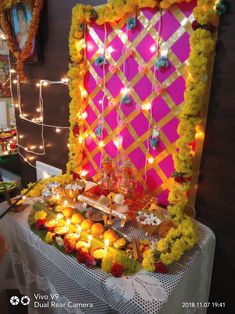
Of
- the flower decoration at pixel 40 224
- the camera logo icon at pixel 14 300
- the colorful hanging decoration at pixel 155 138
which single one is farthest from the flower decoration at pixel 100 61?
the camera logo icon at pixel 14 300

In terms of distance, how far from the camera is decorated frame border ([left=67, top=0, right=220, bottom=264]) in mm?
1374

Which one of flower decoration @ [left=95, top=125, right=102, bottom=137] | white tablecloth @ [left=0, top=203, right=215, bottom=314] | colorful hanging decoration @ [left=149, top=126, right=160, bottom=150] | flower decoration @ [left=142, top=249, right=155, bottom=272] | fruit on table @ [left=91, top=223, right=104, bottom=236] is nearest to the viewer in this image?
white tablecloth @ [left=0, top=203, right=215, bottom=314]

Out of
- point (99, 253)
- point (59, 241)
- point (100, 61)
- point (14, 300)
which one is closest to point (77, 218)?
point (59, 241)

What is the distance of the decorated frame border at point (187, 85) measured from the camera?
1.37 meters

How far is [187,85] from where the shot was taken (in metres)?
1.49

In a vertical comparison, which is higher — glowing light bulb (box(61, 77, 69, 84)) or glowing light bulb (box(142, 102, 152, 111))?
glowing light bulb (box(61, 77, 69, 84))

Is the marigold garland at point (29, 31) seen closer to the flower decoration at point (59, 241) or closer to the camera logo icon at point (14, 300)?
the flower decoration at point (59, 241)

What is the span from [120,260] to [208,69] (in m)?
1.28

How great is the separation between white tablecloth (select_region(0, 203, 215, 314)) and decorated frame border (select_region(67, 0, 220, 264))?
130 mm

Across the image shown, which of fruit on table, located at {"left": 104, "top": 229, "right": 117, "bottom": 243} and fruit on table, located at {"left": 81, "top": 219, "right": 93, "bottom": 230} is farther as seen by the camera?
fruit on table, located at {"left": 81, "top": 219, "right": 93, "bottom": 230}

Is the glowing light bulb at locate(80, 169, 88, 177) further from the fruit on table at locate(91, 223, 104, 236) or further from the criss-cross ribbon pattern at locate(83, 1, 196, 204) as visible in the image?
the fruit on table at locate(91, 223, 104, 236)

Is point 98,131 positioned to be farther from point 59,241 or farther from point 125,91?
point 59,241

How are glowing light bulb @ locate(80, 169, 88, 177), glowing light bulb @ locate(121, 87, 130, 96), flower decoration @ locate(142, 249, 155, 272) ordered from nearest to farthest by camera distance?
flower decoration @ locate(142, 249, 155, 272) → glowing light bulb @ locate(121, 87, 130, 96) → glowing light bulb @ locate(80, 169, 88, 177)

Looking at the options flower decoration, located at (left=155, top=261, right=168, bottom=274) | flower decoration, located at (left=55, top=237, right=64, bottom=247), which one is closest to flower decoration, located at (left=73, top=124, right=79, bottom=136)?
flower decoration, located at (left=55, top=237, right=64, bottom=247)
